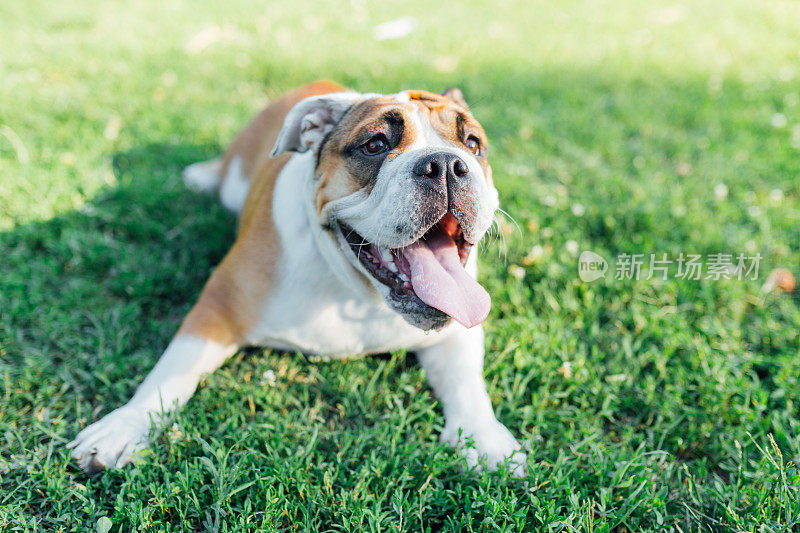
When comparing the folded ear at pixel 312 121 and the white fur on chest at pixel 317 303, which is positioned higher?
the folded ear at pixel 312 121

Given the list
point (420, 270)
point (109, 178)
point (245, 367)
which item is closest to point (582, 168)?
point (420, 270)

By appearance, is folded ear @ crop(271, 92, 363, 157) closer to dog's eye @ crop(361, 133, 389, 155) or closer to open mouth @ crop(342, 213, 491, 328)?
dog's eye @ crop(361, 133, 389, 155)

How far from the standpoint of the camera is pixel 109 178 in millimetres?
4250

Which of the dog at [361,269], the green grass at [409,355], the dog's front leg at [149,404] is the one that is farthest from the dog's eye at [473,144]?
the dog's front leg at [149,404]

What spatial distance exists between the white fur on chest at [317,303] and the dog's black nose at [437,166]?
564 mm

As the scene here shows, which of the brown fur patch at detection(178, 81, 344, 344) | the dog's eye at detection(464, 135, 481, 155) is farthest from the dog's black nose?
the brown fur patch at detection(178, 81, 344, 344)

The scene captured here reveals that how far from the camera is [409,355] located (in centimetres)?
307

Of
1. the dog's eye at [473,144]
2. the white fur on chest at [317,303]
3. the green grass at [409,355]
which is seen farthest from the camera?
the dog's eye at [473,144]

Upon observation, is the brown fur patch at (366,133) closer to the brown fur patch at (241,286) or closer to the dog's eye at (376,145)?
the dog's eye at (376,145)

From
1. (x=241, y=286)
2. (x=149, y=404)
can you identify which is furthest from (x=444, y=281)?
(x=149, y=404)

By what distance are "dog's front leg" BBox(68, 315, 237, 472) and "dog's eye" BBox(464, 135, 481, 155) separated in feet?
4.81

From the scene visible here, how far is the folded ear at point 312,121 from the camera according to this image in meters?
2.71

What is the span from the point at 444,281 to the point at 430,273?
7cm

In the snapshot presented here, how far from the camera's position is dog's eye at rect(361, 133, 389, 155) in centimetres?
254
